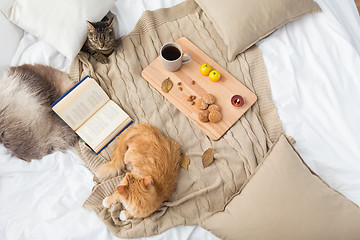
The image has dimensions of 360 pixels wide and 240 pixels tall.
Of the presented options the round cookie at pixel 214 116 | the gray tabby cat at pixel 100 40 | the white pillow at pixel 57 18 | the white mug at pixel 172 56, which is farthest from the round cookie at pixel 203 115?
the white pillow at pixel 57 18

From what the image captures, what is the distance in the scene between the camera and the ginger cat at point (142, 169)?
93cm

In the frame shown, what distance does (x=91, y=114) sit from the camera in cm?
112

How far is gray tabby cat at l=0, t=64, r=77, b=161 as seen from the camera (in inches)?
39.6

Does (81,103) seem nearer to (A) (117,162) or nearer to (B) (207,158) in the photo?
(A) (117,162)

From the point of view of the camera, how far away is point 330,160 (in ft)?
3.22

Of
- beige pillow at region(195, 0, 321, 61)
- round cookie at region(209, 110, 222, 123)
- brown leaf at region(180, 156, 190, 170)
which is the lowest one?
brown leaf at region(180, 156, 190, 170)

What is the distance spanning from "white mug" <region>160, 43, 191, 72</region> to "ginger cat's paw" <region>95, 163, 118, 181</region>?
19.6 inches

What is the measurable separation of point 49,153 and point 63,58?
1.56ft

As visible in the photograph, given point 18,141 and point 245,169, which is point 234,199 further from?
point 18,141

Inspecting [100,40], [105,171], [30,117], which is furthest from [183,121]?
[30,117]

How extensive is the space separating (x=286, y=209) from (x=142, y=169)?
21.9 inches

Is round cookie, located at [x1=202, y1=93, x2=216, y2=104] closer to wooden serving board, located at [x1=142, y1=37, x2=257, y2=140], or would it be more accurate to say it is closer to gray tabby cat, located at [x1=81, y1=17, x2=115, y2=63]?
wooden serving board, located at [x1=142, y1=37, x2=257, y2=140]

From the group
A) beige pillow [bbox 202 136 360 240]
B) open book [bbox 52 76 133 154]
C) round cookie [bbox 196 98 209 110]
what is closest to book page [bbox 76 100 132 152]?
open book [bbox 52 76 133 154]

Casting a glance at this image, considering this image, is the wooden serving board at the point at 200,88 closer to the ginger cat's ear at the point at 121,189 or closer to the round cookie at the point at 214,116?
the round cookie at the point at 214,116
